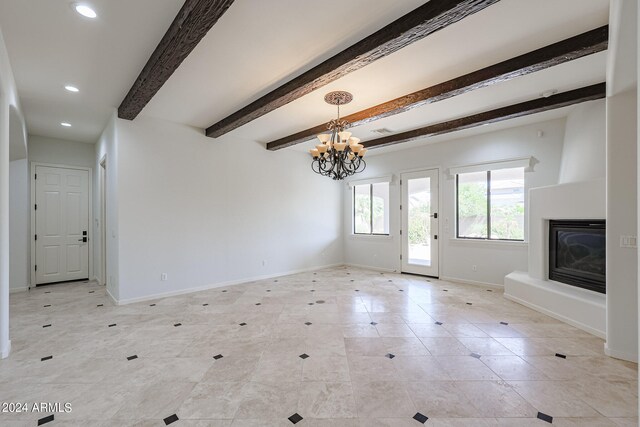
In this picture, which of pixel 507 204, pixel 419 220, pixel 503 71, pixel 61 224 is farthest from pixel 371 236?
pixel 61 224

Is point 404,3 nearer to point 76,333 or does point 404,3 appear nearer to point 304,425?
point 304,425

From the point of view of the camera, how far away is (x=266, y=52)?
266cm

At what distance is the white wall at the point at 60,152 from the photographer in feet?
17.2

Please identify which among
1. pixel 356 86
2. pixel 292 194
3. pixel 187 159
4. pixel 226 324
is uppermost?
pixel 356 86

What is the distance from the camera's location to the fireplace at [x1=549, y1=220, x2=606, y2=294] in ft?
11.3

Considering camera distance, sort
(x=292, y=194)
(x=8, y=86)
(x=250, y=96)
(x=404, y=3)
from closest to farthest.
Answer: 1. (x=404, y=3)
2. (x=8, y=86)
3. (x=250, y=96)
4. (x=292, y=194)

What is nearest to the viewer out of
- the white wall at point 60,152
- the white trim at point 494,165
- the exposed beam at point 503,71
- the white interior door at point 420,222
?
the exposed beam at point 503,71

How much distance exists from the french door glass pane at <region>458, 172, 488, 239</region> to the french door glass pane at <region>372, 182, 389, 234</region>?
171cm

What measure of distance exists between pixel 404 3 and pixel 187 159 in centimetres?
414

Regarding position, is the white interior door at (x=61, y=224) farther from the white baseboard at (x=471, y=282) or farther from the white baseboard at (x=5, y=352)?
the white baseboard at (x=471, y=282)

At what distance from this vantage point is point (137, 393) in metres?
2.09

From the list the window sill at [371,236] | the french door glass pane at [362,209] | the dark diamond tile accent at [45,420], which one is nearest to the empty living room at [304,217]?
the dark diamond tile accent at [45,420]

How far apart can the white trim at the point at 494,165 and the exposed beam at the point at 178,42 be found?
510 cm

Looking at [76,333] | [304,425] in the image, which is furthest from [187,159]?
[304,425]
